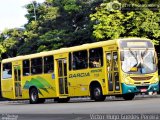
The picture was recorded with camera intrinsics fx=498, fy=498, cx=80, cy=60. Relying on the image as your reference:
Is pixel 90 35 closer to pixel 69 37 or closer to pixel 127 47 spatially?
pixel 69 37

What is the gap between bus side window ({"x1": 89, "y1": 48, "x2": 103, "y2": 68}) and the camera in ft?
80.0

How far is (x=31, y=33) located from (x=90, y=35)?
36.2ft

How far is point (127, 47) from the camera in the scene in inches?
938

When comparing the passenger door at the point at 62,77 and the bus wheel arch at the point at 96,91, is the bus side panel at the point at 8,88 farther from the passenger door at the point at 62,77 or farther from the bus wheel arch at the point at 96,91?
the bus wheel arch at the point at 96,91

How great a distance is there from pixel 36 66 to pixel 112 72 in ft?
22.4

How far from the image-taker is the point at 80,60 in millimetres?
25672

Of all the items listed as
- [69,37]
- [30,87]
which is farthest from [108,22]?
[30,87]

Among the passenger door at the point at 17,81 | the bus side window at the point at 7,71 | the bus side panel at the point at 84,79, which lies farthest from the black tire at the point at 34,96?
the bus side panel at the point at 84,79

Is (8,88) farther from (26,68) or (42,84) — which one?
(42,84)

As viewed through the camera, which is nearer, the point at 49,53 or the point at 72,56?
the point at 72,56

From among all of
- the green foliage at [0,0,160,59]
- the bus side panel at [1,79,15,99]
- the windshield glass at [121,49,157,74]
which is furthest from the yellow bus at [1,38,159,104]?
the green foliage at [0,0,160,59]

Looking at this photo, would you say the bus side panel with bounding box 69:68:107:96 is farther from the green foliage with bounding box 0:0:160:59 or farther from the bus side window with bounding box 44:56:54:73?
the green foliage with bounding box 0:0:160:59

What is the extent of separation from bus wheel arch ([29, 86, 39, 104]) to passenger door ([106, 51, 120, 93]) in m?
6.84

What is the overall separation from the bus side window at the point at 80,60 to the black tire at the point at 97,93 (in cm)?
126
